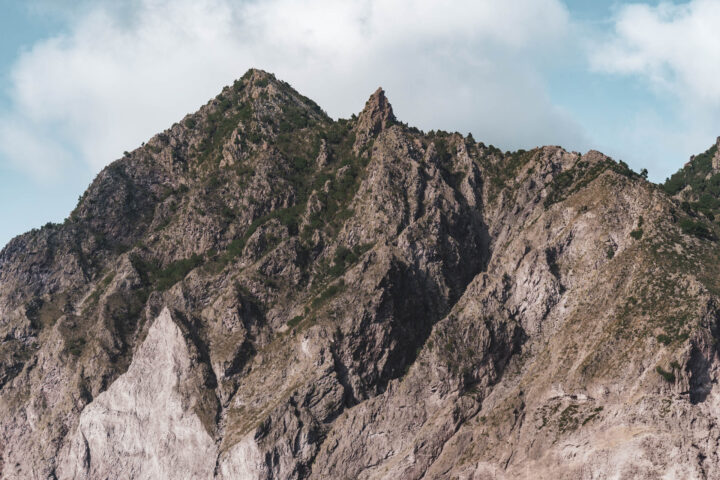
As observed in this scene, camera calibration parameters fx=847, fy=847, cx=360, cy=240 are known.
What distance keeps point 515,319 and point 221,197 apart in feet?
239

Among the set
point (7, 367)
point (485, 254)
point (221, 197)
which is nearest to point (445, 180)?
point (485, 254)

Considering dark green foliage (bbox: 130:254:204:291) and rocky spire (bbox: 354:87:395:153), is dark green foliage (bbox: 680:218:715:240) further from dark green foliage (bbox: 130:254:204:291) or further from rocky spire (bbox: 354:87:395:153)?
dark green foliage (bbox: 130:254:204:291)

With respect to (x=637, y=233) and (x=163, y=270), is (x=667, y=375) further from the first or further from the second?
(x=163, y=270)

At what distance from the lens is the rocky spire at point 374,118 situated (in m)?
190

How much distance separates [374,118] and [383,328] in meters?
65.1

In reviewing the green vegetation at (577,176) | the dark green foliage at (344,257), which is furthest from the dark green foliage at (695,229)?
the dark green foliage at (344,257)

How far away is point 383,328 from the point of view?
470ft

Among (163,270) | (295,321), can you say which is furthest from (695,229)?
(163,270)

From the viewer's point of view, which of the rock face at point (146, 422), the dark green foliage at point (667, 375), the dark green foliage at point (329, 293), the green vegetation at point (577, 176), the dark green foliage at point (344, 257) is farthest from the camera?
the dark green foliage at point (344, 257)

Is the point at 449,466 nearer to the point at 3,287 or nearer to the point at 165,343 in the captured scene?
the point at 165,343

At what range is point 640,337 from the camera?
122m

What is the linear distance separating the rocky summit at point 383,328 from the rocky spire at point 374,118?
1207mm

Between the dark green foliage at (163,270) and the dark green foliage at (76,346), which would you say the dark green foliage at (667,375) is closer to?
the dark green foliage at (163,270)

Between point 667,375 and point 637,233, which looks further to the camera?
point 637,233
